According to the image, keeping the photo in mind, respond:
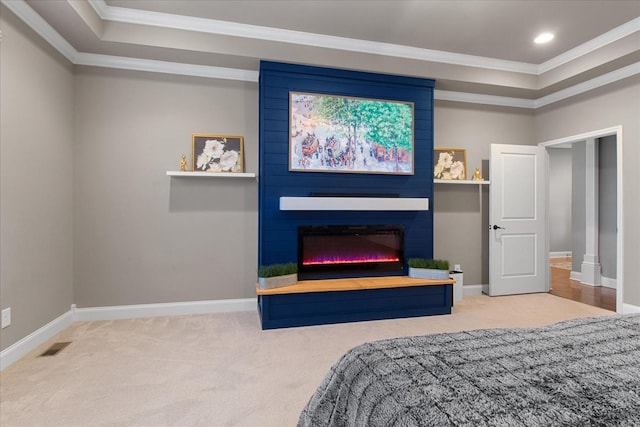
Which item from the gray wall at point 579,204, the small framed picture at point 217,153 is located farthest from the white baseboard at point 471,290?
the small framed picture at point 217,153

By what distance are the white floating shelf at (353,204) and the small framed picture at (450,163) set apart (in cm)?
78

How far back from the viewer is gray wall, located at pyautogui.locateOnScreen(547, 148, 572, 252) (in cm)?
764

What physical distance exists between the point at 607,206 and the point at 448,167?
9.01 feet

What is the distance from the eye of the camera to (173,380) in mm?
2211

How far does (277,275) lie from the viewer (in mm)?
3262

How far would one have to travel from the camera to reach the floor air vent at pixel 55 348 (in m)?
2.62

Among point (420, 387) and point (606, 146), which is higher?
point (606, 146)

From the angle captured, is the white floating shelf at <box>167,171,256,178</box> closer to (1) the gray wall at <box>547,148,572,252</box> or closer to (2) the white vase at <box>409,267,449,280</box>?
(2) the white vase at <box>409,267,449,280</box>

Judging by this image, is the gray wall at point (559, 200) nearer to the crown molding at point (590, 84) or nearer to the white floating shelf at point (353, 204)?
the crown molding at point (590, 84)

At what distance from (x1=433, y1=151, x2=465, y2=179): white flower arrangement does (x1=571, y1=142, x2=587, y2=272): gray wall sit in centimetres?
253

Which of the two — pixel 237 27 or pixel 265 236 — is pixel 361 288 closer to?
pixel 265 236

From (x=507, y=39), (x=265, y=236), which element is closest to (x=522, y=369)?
(x=265, y=236)

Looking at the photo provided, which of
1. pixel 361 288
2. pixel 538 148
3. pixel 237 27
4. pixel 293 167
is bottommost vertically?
pixel 361 288

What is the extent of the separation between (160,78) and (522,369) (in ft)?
12.7
